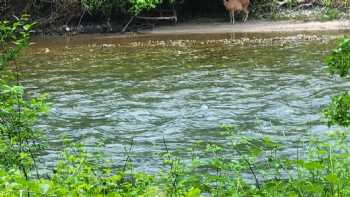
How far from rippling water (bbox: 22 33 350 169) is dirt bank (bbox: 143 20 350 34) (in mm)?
3240

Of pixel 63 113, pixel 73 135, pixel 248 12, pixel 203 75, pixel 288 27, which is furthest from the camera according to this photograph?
pixel 248 12

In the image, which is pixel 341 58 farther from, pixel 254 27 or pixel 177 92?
pixel 254 27

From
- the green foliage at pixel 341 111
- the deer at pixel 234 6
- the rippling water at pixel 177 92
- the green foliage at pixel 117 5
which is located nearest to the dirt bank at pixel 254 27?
the deer at pixel 234 6

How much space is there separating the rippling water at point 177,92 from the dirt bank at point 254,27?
3240 mm

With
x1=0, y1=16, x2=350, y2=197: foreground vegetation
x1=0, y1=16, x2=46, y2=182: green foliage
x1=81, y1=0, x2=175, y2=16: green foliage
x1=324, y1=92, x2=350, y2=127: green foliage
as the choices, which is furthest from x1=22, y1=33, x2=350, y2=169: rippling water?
x1=324, y1=92, x2=350, y2=127: green foliage

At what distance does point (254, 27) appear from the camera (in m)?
24.5

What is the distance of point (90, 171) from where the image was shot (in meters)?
6.25

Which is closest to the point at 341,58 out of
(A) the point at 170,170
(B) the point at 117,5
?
(A) the point at 170,170

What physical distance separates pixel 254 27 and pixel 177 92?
11222mm

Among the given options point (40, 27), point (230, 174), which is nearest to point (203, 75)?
point (230, 174)

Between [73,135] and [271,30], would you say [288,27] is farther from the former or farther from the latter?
[73,135]

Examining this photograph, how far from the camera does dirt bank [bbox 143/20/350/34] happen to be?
2314cm

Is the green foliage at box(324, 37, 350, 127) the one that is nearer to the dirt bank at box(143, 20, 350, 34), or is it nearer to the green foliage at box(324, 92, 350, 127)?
the green foliage at box(324, 92, 350, 127)

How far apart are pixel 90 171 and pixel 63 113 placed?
244 inches
